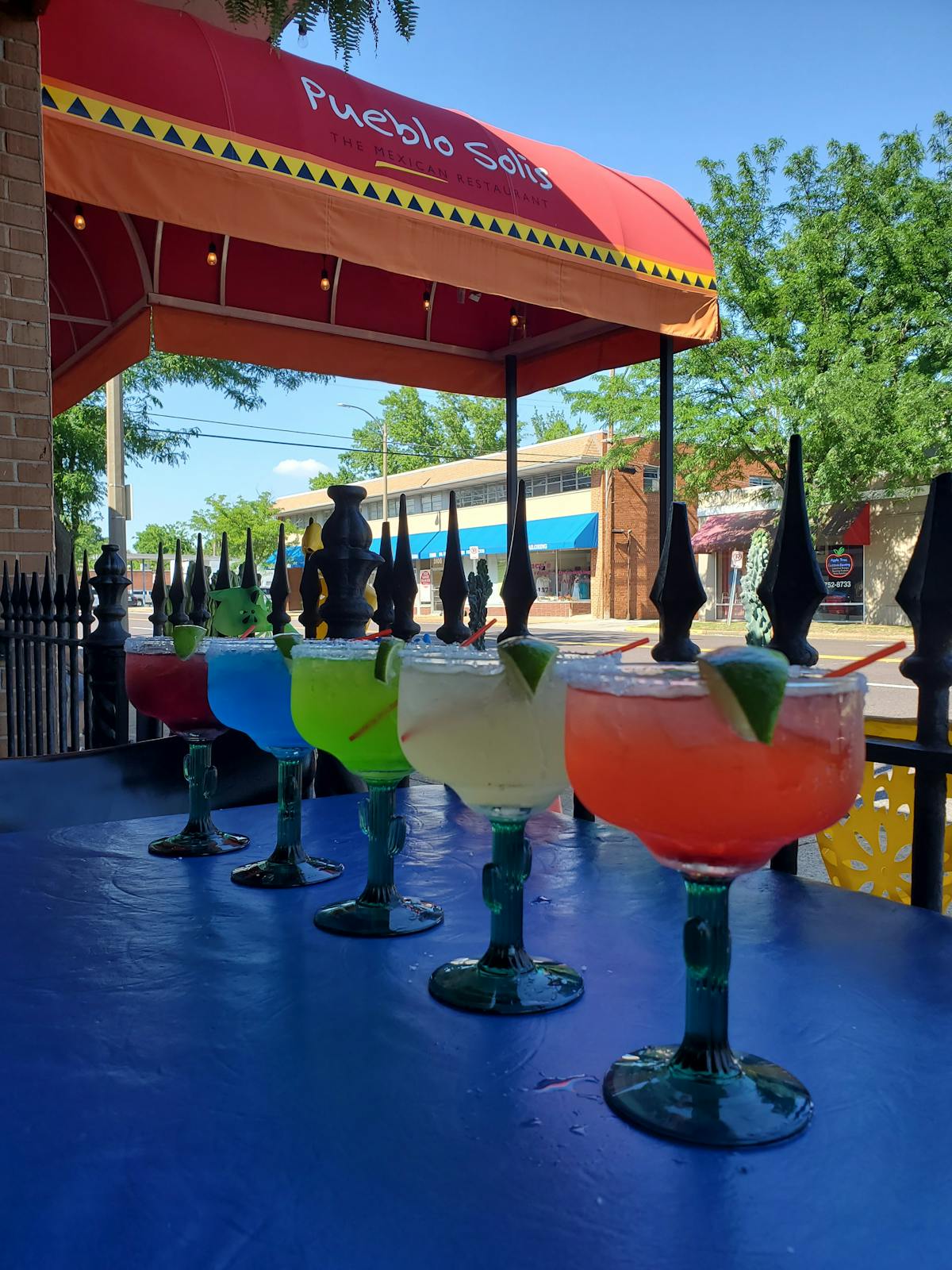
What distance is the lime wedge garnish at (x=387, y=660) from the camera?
3.08 ft

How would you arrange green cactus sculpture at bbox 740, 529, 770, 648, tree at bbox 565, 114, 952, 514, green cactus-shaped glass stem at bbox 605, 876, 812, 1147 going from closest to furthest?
1. green cactus-shaped glass stem at bbox 605, 876, 812, 1147
2. green cactus sculpture at bbox 740, 529, 770, 648
3. tree at bbox 565, 114, 952, 514

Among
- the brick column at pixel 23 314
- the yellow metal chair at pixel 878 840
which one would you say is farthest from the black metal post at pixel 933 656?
the brick column at pixel 23 314

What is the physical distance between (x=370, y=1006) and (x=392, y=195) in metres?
3.63

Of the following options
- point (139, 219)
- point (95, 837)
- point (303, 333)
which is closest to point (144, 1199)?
point (95, 837)

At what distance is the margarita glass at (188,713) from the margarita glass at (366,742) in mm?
319

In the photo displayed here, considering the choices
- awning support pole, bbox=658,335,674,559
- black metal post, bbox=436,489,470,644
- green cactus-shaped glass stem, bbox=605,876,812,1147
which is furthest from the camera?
awning support pole, bbox=658,335,674,559

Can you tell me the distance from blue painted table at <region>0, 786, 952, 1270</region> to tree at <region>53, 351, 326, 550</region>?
406 inches

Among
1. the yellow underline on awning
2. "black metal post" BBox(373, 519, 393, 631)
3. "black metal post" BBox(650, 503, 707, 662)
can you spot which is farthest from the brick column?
"black metal post" BBox(650, 503, 707, 662)

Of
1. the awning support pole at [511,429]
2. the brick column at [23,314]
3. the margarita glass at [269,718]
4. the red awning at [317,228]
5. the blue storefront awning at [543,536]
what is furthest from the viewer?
the blue storefront awning at [543,536]

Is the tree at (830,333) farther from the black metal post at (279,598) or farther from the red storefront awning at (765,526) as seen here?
the black metal post at (279,598)

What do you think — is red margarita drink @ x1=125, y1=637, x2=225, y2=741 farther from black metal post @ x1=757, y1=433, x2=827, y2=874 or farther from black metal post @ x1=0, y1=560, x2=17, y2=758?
black metal post @ x1=0, y1=560, x2=17, y2=758

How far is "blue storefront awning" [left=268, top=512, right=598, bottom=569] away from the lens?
88.3 ft

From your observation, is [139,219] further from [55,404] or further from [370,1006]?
[370,1006]

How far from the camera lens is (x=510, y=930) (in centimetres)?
83
